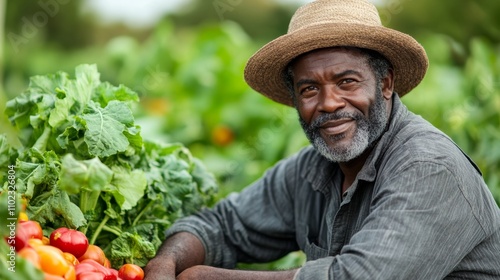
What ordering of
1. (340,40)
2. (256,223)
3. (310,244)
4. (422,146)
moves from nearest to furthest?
1. (422,146)
2. (340,40)
3. (310,244)
4. (256,223)

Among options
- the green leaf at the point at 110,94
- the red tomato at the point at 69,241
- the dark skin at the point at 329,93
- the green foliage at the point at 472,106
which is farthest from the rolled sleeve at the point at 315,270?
the green foliage at the point at 472,106

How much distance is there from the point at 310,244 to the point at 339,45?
1010 mm

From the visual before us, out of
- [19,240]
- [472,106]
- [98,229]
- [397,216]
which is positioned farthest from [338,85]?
[472,106]

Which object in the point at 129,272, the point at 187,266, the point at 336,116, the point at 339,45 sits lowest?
the point at 187,266

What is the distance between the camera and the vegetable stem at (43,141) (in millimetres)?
3262

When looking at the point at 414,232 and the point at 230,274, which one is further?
the point at 230,274

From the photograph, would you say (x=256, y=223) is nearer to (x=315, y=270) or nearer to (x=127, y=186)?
(x=127, y=186)

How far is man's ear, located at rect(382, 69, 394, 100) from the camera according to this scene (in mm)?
3410

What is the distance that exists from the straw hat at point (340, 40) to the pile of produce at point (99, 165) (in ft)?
2.14

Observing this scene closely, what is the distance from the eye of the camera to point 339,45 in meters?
3.26

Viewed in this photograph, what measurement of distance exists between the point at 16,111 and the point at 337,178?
1521 millimetres

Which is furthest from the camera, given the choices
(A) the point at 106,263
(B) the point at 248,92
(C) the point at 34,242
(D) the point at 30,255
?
(B) the point at 248,92

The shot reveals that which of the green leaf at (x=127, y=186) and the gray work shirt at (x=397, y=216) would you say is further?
the green leaf at (x=127, y=186)

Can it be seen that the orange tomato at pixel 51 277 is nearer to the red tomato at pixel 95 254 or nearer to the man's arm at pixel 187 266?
the red tomato at pixel 95 254
